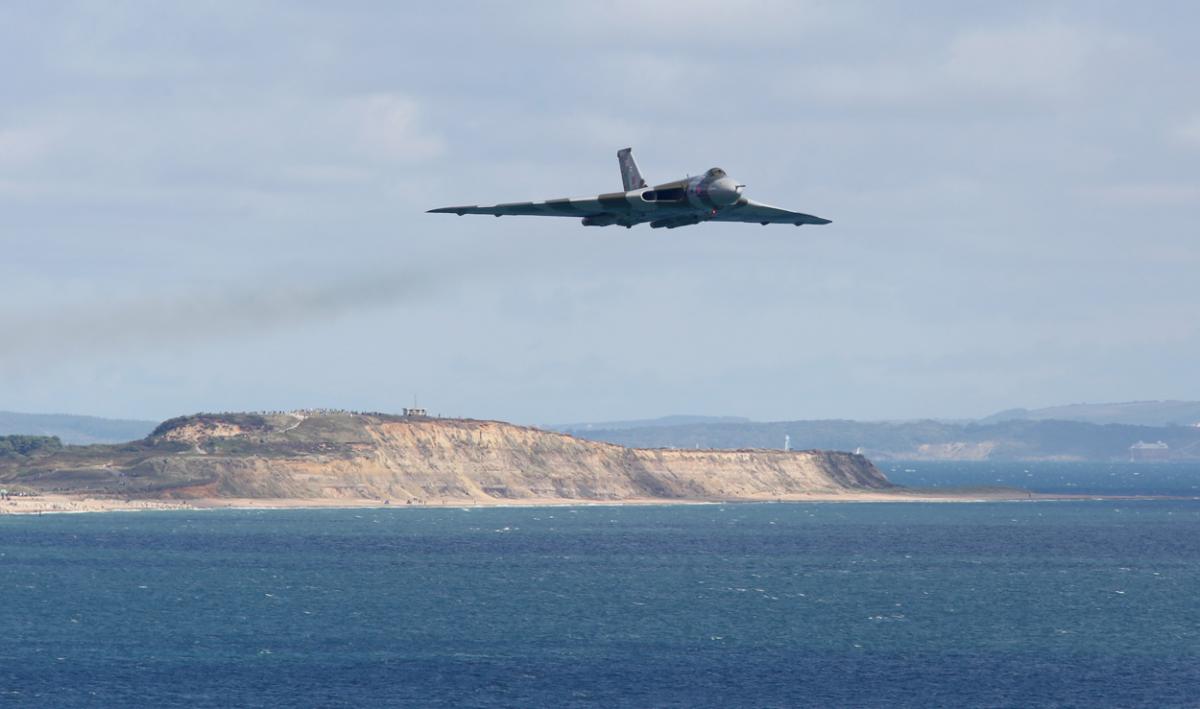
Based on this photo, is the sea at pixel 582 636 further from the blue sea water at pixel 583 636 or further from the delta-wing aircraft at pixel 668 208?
the delta-wing aircraft at pixel 668 208

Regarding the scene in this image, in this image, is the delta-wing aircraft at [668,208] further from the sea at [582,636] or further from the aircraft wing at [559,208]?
the sea at [582,636]

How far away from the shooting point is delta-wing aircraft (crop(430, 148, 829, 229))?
89.8 metres

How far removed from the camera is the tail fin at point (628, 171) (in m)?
107

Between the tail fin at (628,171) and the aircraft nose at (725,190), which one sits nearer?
the aircraft nose at (725,190)

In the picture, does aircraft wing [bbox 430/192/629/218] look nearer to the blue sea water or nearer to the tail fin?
the tail fin

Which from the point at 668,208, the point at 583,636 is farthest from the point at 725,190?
the point at 583,636

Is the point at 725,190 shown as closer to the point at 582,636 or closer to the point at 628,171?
the point at 628,171

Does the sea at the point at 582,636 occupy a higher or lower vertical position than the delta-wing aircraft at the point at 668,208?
lower

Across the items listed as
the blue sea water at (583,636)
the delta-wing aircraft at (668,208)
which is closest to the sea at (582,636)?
the blue sea water at (583,636)

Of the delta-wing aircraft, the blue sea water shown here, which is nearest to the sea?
the blue sea water

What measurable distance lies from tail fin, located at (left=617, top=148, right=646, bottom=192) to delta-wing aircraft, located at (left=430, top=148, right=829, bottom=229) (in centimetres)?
1077

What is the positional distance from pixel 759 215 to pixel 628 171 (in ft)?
48.3

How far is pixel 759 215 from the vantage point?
95.3 m

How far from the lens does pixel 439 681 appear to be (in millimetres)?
111000
